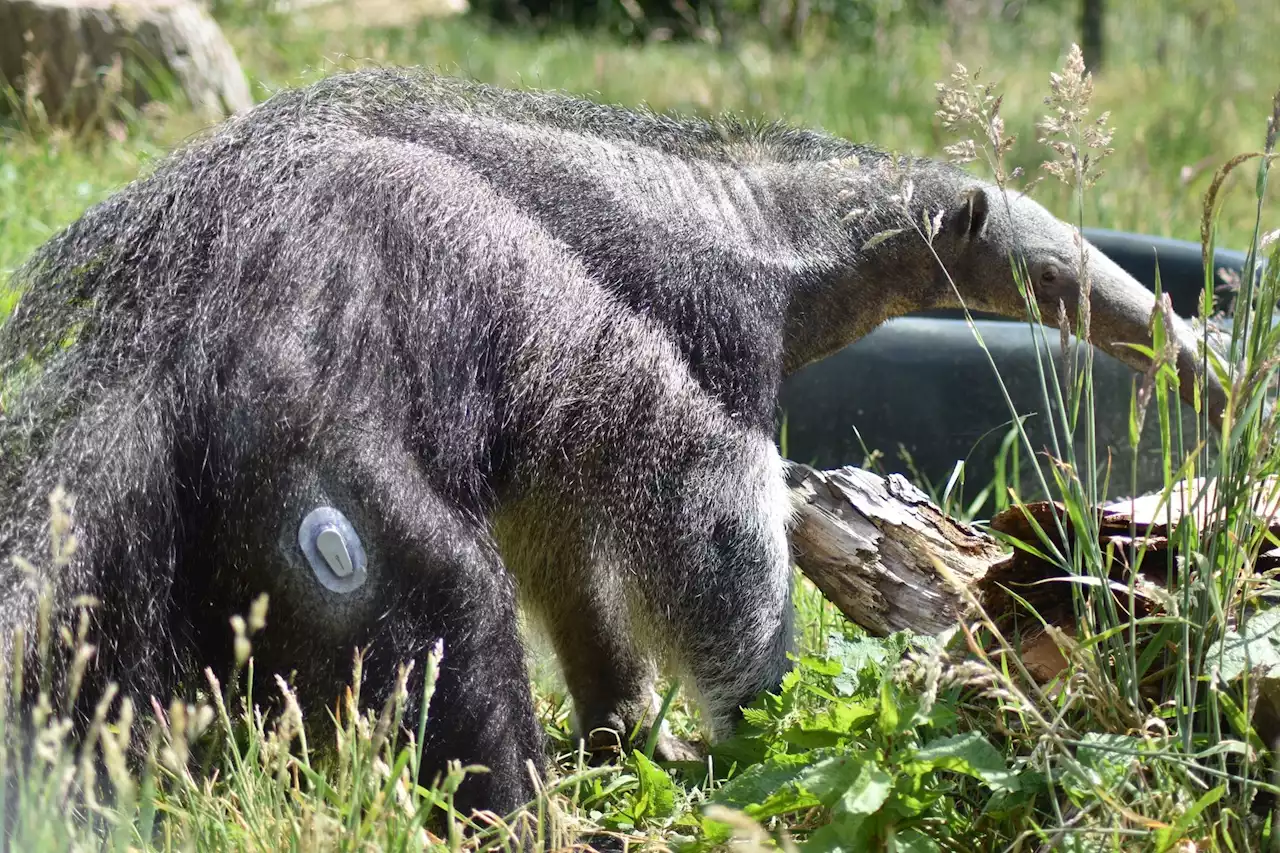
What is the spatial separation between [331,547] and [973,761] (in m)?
1.48

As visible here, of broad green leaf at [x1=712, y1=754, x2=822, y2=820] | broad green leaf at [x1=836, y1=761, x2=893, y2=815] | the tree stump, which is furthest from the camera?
the tree stump

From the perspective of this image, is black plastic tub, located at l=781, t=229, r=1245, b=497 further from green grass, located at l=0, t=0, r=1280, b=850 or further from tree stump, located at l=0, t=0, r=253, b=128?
tree stump, located at l=0, t=0, r=253, b=128

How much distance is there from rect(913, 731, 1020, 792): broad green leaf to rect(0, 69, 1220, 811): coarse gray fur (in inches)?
37.7

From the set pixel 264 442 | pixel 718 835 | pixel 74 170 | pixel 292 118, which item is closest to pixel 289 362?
pixel 264 442

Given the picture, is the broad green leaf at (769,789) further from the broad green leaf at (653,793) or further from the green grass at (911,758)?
the broad green leaf at (653,793)

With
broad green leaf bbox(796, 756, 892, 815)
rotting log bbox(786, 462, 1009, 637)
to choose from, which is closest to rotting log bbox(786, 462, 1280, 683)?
rotting log bbox(786, 462, 1009, 637)

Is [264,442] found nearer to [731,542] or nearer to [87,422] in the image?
[87,422]

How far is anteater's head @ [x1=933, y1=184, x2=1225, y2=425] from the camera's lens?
4.40m

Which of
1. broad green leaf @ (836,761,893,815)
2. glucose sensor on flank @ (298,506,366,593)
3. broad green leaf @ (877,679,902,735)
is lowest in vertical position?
broad green leaf @ (836,761,893,815)

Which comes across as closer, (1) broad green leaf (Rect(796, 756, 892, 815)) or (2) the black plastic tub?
(1) broad green leaf (Rect(796, 756, 892, 815))

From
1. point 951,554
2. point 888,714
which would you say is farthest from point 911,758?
point 951,554

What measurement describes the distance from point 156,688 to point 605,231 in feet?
5.44

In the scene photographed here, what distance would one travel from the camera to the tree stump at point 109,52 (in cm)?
841

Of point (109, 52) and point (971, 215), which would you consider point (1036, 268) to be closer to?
point (971, 215)
